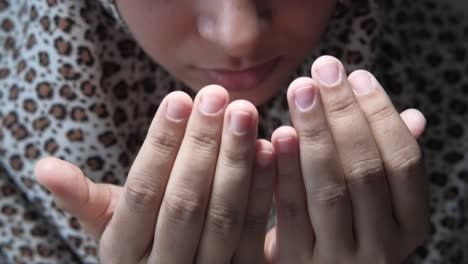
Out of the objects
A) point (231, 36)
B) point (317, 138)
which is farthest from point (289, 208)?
point (231, 36)

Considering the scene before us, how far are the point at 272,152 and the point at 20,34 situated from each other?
76 cm

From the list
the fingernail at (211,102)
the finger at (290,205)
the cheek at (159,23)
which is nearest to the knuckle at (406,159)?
the finger at (290,205)

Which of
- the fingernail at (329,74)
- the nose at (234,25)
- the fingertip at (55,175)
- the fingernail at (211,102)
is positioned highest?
the nose at (234,25)

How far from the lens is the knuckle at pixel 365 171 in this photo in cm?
57

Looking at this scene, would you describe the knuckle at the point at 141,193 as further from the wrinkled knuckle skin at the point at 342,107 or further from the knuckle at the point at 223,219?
the wrinkled knuckle skin at the point at 342,107

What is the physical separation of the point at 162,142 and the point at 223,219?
0.11 meters

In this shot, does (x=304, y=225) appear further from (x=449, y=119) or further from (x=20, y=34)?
(x=20, y=34)

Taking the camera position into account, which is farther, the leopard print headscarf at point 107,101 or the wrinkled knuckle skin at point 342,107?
the leopard print headscarf at point 107,101

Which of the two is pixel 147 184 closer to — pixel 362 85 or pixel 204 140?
pixel 204 140

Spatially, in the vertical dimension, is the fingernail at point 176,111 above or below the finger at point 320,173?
above

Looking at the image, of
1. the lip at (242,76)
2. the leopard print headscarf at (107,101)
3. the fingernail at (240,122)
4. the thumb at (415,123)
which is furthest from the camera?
the leopard print headscarf at (107,101)

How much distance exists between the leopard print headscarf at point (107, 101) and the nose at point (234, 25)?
0.31m

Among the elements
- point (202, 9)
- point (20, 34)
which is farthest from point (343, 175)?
point (20, 34)

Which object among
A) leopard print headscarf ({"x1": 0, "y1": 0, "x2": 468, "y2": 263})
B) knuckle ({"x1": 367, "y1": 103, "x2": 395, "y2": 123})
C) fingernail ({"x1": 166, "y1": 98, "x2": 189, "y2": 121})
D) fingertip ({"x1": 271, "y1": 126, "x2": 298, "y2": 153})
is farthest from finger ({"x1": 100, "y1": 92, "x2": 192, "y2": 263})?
leopard print headscarf ({"x1": 0, "y1": 0, "x2": 468, "y2": 263})
